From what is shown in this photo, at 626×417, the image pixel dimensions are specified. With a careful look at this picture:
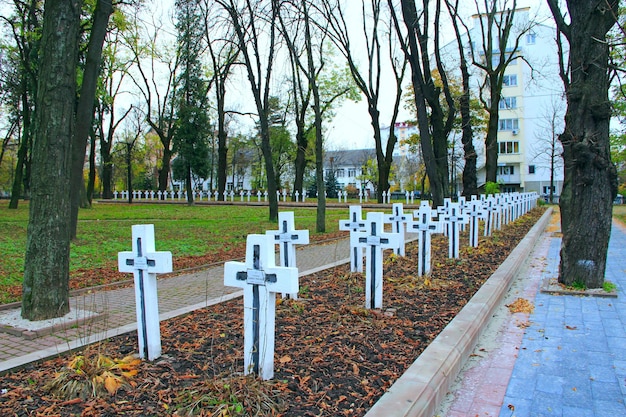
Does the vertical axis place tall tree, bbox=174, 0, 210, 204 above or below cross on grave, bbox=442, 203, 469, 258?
above

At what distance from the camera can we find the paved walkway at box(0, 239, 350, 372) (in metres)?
4.46

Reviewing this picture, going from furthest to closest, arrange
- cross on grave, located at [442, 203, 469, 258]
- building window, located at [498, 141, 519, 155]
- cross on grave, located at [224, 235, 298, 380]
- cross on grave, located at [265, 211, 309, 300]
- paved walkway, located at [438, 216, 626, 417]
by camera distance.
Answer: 1. building window, located at [498, 141, 519, 155]
2. cross on grave, located at [442, 203, 469, 258]
3. cross on grave, located at [265, 211, 309, 300]
4. paved walkway, located at [438, 216, 626, 417]
5. cross on grave, located at [224, 235, 298, 380]

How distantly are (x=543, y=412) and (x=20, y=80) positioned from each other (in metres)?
30.8

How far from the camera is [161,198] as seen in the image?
4684cm

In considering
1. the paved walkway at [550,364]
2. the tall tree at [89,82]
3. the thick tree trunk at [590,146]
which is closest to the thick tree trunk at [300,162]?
the tall tree at [89,82]

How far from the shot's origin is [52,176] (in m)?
5.45

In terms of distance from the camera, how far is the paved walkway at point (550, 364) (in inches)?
141

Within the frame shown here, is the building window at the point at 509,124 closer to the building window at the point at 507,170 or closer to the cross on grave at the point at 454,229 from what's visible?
the building window at the point at 507,170

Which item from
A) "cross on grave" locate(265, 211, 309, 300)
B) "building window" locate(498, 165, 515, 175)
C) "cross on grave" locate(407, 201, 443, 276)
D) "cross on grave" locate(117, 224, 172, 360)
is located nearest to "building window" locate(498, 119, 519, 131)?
"building window" locate(498, 165, 515, 175)

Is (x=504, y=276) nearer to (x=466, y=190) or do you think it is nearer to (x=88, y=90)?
(x=88, y=90)

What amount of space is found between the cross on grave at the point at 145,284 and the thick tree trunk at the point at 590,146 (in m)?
6.22

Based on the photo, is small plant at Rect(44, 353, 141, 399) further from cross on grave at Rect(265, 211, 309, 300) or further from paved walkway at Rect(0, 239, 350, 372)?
cross on grave at Rect(265, 211, 309, 300)

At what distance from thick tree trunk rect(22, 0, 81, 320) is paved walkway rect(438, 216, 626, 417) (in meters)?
4.51

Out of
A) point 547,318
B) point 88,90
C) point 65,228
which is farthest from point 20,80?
point 547,318
